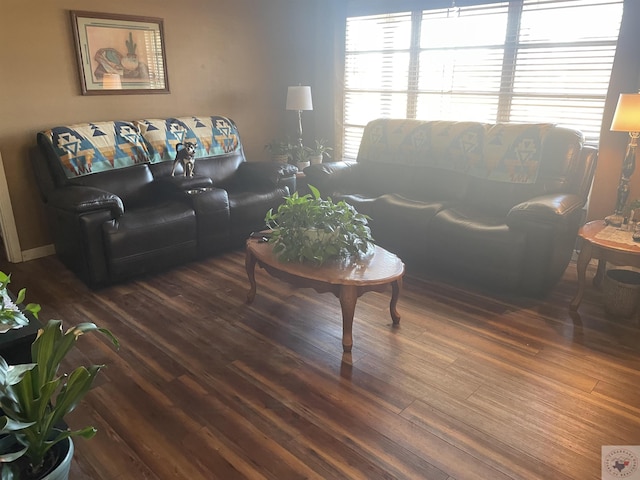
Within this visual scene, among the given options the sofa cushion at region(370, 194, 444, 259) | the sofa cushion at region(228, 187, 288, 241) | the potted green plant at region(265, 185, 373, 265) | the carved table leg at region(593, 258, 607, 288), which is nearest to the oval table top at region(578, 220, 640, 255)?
the carved table leg at region(593, 258, 607, 288)

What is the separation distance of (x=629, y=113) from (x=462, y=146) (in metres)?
1.23

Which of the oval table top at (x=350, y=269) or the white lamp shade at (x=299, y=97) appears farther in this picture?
the white lamp shade at (x=299, y=97)

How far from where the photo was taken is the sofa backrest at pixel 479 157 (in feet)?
11.5

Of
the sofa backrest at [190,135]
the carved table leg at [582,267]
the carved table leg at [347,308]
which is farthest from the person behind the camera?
the sofa backrest at [190,135]

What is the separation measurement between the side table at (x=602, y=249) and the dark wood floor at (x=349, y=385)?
0.91ft

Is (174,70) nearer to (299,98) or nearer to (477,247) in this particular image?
(299,98)

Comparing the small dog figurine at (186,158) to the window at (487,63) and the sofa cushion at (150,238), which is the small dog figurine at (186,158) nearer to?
the sofa cushion at (150,238)

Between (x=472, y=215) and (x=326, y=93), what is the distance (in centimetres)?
268

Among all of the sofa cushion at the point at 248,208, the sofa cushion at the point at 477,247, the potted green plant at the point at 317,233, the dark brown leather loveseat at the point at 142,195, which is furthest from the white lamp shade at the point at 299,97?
the potted green plant at the point at 317,233

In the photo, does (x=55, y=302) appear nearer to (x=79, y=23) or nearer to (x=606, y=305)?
(x=79, y=23)

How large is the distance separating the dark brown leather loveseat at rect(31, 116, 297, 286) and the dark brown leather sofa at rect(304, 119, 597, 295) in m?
0.80

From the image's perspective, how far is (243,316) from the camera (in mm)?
3006

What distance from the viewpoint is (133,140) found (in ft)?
13.1

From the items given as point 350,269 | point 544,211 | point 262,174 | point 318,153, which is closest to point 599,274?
point 544,211
